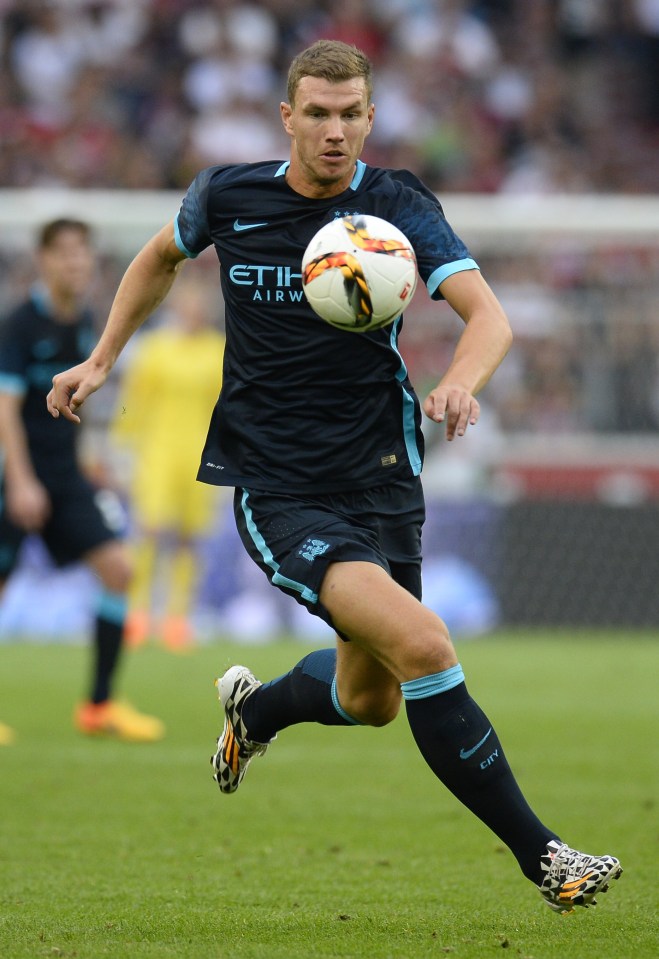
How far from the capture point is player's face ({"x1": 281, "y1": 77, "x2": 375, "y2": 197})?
4633 millimetres

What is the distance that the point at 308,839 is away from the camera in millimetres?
5809

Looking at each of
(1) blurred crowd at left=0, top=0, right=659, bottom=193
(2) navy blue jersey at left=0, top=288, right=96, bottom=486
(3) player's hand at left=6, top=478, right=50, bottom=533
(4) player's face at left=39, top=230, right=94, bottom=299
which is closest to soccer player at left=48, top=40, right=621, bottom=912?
(3) player's hand at left=6, top=478, right=50, bottom=533

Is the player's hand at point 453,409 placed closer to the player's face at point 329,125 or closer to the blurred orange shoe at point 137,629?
the player's face at point 329,125

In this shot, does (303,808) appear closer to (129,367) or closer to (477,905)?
(477,905)

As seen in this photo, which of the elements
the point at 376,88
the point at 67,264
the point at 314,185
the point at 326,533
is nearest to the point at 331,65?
the point at 314,185

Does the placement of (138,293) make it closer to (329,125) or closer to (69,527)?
(329,125)

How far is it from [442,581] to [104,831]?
8551mm

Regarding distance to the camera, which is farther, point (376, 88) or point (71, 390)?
point (376, 88)

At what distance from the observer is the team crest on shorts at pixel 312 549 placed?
179 inches

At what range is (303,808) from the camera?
6.52 metres

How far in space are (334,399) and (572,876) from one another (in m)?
1.60

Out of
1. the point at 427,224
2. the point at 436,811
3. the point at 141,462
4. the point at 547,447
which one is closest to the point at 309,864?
the point at 436,811

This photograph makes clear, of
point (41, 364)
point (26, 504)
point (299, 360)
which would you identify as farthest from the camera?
point (41, 364)

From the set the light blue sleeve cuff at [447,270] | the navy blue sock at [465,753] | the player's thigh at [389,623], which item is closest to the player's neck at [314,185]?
the light blue sleeve cuff at [447,270]
